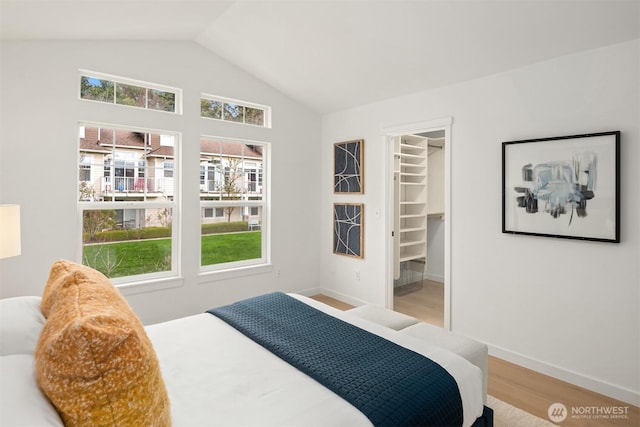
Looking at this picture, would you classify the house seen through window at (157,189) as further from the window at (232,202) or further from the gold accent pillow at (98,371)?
the gold accent pillow at (98,371)

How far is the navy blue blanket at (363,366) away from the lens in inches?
56.4

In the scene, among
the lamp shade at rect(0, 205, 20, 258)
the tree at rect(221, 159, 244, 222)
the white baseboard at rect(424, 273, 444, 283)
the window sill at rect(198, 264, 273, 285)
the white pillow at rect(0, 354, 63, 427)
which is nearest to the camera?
the white pillow at rect(0, 354, 63, 427)

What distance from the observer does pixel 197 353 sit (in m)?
1.81

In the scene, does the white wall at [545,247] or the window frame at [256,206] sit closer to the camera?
the white wall at [545,247]

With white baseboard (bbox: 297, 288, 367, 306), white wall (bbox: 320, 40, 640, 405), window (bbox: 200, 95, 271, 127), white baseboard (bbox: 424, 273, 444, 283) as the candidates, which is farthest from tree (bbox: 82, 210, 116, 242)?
white baseboard (bbox: 424, 273, 444, 283)

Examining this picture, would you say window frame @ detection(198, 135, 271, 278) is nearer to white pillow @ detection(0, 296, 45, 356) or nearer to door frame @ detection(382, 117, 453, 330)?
door frame @ detection(382, 117, 453, 330)

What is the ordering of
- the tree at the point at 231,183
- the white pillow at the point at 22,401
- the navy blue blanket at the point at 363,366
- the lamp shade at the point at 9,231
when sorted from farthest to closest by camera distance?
the tree at the point at 231,183
the lamp shade at the point at 9,231
the navy blue blanket at the point at 363,366
the white pillow at the point at 22,401

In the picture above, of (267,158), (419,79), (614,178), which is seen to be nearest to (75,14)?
(267,158)

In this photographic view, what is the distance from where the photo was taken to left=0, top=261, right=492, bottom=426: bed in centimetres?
91

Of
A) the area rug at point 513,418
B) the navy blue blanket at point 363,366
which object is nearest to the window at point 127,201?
the navy blue blanket at point 363,366

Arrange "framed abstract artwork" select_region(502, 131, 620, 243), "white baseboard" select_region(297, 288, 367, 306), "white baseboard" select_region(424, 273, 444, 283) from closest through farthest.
A: 1. "framed abstract artwork" select_region(502, 131, 620, 243)
2. "white baseboard" select_region(297, 288, 367, 306)
3. "white baseboard" select_region(424, 273, 444, 283)

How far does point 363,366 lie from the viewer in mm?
1653

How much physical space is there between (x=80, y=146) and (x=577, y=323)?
14.2 ft

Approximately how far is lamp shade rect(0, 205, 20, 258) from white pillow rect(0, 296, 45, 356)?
58 centimetres
